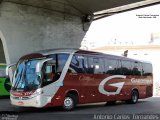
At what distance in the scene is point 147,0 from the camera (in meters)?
25.5

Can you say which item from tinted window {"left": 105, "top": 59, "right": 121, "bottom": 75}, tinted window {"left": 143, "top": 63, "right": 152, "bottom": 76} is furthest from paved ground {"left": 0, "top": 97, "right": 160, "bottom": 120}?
tinted window {"left": 143, "top": 63, "right": 152, "bottom": 76}

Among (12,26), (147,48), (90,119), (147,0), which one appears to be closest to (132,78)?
(147,0)

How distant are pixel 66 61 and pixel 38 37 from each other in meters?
6.86

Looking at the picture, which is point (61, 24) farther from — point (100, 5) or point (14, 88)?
point (14, 88)

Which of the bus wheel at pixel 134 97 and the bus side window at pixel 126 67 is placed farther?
the bus wheel at pixel 134 97

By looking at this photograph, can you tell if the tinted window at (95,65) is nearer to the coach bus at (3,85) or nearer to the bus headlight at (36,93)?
the bus headlight at (36,93)

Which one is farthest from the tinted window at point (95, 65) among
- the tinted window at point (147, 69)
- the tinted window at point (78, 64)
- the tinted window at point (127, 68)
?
the tinted window at point (147, 69)

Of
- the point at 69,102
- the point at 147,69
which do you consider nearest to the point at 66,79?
the point at 69,102


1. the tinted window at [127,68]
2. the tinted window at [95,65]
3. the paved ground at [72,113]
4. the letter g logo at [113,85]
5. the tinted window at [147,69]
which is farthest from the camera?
the tinted window at [147,69]

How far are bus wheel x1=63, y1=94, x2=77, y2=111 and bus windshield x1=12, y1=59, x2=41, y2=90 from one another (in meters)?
1.73

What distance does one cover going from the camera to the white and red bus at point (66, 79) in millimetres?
17109

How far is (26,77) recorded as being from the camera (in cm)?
1748

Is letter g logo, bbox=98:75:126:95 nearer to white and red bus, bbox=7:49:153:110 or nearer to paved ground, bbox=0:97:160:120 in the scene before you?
white and red bus, bbox=7:49:153:110

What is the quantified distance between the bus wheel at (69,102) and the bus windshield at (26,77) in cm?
173
